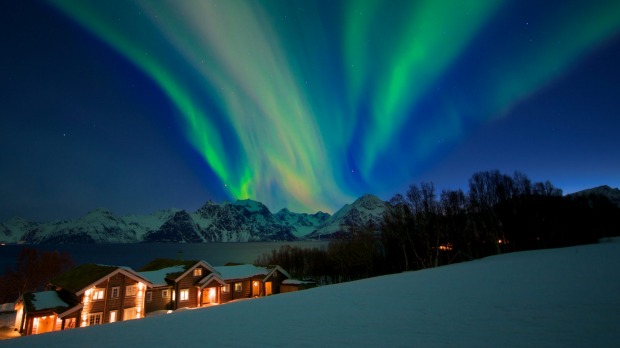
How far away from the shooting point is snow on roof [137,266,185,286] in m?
36.4

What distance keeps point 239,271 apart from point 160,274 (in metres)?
11.7

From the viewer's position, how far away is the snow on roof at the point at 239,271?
4325 cm

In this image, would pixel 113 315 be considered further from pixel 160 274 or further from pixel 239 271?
pixel 239 271

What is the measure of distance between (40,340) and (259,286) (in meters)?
39.2

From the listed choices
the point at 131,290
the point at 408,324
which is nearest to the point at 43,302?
the point at 131,290

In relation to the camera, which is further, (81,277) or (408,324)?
(81,277)

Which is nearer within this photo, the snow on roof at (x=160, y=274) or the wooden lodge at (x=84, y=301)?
the wooden lodge at (x=84, y=301)

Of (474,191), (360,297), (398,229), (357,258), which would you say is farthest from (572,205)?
(360,297)

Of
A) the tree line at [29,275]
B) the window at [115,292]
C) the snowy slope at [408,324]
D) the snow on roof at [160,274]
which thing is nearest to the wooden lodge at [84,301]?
the window at [115,292]

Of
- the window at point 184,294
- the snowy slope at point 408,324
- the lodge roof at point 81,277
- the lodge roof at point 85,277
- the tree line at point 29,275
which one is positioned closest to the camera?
the snowy slope at point 408,324

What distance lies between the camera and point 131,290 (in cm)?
3256

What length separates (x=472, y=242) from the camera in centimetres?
5591

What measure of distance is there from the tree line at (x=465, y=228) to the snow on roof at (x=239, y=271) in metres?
19.4

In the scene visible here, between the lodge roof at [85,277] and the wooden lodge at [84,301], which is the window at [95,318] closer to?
the wooden lodge at [84,301]
